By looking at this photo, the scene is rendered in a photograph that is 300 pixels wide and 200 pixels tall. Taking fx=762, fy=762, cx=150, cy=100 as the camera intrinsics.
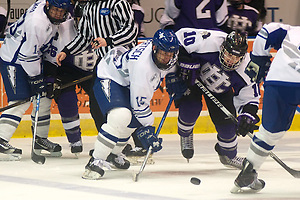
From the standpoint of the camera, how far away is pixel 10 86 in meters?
4.91

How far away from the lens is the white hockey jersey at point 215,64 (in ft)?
14.0

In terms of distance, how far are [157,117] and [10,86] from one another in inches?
65.9

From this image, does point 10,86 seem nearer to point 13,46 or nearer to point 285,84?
point 13,46

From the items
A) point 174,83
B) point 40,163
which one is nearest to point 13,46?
point 40,163

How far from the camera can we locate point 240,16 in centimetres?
565

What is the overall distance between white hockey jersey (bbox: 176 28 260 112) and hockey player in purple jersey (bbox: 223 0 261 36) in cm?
113

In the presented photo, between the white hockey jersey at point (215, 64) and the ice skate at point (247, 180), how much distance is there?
2.37 ft

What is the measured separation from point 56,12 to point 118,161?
102 centimetres

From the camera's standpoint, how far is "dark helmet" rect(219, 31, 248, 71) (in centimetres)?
410

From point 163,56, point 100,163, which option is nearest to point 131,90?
point 163,56

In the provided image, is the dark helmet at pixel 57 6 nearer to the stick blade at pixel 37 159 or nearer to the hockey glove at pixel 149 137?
the stick blade at pixel 37 159

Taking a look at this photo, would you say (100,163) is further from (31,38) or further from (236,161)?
(31,38)

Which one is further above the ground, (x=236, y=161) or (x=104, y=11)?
(x=104, y=11)

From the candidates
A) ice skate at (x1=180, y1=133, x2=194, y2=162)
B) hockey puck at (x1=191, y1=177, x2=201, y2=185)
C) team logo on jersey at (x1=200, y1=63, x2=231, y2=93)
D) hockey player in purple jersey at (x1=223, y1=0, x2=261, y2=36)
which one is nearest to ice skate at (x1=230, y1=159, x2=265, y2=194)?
hockey puck at (x1=191, y1=177, x2=201, y2=185)
